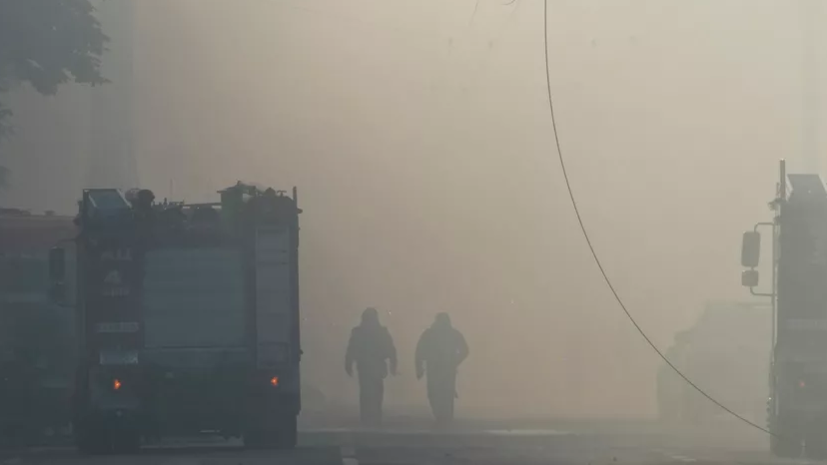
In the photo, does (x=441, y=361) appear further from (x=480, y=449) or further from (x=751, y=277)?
(x=480, y=449)

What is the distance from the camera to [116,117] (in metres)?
53.1

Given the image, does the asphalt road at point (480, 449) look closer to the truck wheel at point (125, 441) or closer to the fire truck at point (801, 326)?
the truck wheel at point (125, 441)

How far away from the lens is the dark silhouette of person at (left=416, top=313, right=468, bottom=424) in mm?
28938

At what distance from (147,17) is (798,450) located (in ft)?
109

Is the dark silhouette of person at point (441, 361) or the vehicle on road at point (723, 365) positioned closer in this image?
the dark silhouette of person at point (441, 361)

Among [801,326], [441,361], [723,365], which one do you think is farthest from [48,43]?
[801,326]

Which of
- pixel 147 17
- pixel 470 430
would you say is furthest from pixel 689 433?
pixel 147 17

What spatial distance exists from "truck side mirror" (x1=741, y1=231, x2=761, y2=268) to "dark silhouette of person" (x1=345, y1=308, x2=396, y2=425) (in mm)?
8589

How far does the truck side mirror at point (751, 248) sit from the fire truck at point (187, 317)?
5328 mm

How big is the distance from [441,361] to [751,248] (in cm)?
836

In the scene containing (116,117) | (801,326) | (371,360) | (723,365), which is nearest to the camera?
(801,326)

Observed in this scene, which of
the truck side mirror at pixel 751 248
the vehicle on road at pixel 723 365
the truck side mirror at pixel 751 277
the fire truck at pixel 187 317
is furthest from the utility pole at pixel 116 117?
the truck side mirror at pixel 751 277

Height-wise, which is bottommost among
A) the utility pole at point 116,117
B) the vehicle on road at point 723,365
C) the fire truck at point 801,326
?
the vehicle on road at point 723,365

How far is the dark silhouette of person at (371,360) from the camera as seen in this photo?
29.3 m
